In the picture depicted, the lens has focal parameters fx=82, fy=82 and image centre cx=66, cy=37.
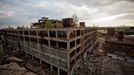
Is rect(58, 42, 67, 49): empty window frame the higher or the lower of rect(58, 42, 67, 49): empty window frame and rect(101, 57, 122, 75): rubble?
the higher

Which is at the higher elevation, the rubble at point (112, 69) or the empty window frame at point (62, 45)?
the empty window frame at point (62, 45)

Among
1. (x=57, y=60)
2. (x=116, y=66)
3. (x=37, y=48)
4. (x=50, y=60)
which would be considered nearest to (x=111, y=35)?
(x=116, y=66)

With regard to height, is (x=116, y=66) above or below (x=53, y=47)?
below

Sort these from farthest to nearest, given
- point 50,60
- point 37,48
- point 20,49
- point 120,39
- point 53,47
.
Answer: point 20,49 < point 37,48 < point 50,60 < point 53,47 < point 120,39

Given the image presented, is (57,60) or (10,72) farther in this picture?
(57,60)

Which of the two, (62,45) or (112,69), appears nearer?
(62,45)

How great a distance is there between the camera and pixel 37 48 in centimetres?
1198

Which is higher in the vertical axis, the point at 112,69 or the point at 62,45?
the point at 62,45

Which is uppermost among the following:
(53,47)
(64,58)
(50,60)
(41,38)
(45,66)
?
(41,38)

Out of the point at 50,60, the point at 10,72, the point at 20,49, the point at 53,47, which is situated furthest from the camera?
the point at 20,49

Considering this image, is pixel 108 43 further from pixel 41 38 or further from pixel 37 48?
pixel 37 48

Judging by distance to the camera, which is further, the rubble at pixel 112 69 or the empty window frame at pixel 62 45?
the rubble at pixel 112 69

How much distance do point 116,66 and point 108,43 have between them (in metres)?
4.07

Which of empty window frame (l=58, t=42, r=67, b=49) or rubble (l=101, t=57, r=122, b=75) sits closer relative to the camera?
empty window frame (l=58, t=42, r=67, b=49)
